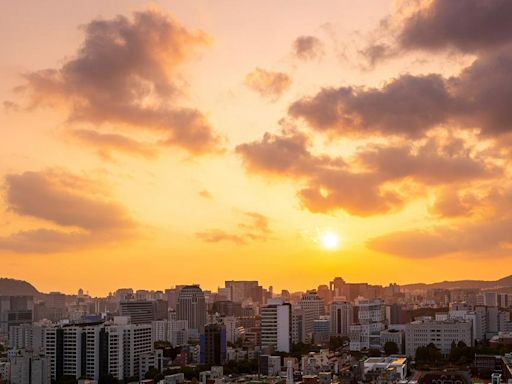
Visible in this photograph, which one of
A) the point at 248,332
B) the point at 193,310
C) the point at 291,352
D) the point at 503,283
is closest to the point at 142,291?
the point at 193,310

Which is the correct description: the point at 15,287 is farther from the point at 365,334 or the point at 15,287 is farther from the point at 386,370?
the point at 386,370

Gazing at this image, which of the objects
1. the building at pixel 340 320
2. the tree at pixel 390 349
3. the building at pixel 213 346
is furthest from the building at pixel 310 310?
the building at pixel 213 346

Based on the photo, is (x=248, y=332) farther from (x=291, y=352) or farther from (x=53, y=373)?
(x=53, y=373)

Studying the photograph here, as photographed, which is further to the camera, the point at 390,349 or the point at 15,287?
the point at 15,287

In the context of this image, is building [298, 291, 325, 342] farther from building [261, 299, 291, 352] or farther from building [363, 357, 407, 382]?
building [363, 357, 407, 382]

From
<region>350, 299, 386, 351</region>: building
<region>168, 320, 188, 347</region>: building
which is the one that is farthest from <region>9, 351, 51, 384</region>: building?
<region>168, 320, 188, 347</region>: building

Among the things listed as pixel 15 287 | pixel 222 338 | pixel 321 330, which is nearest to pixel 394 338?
pixel 321 330
